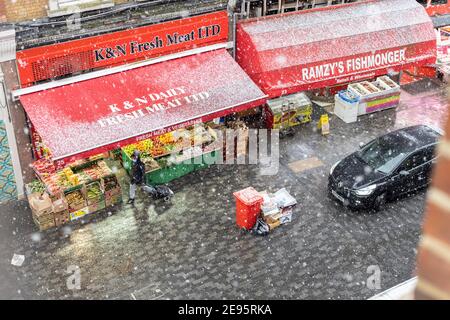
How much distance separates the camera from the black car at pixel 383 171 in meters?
15.9

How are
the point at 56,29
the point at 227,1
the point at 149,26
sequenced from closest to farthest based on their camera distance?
the point at 56,29 < the point at 149,26 < the point at 227,1

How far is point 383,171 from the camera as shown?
16047 mm

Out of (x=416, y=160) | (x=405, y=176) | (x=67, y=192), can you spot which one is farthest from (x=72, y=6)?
(x=416, y=160)

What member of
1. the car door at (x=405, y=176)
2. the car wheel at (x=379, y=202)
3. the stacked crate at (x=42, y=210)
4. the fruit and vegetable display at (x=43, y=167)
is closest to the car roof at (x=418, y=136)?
the car door at (x=405, y=176)

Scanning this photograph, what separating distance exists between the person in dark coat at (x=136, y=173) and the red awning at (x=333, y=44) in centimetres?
450

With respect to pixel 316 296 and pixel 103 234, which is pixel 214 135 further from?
pixel 316 296

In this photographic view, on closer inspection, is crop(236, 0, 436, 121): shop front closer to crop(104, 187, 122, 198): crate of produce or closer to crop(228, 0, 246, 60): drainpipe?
crop(228, 0, 246, 60): drainpipe

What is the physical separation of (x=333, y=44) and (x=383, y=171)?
15.8 feet

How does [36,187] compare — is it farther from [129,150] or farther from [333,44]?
[333,44]

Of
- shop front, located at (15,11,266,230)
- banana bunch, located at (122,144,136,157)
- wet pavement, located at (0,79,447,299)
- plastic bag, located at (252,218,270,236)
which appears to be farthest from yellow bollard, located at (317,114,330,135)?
banana bunch, located at (122,144,136,157)

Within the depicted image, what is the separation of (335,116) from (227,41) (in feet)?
17.0

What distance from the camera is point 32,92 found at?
1512cm

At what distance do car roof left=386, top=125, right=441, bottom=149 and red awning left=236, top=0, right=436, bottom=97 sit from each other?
2.68m

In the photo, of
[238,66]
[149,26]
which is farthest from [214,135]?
[149,26]
